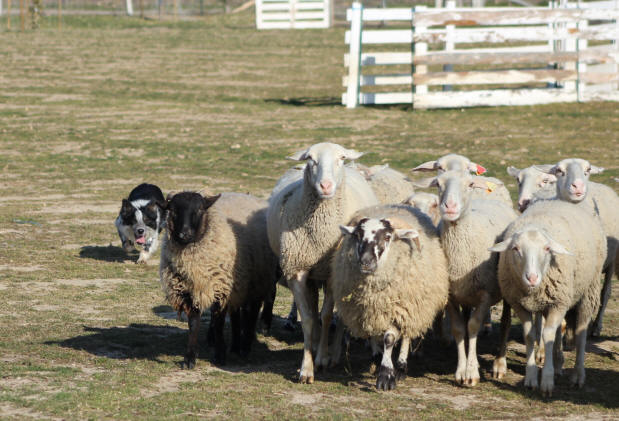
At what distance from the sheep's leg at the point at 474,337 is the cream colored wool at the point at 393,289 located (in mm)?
299

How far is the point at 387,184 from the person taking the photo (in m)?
10.3

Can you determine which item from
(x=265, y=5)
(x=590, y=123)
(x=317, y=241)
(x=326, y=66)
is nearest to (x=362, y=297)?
(x=317, y=241)

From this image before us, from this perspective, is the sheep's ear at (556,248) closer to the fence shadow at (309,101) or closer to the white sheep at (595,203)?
the white sheep at (595,203)

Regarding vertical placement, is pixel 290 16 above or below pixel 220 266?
above

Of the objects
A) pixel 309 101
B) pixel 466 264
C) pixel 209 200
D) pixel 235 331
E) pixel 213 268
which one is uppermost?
A: pixel 309 101

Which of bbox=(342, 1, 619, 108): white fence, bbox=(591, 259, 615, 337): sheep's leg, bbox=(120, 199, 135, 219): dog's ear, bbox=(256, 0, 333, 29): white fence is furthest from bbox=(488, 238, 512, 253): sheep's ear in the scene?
bbox=(256, 0, 333, 29): white fence

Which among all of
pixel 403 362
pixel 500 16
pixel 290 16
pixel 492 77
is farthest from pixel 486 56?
pixel 290 16

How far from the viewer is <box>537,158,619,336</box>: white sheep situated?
365 inches

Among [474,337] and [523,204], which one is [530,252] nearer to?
[474,337]

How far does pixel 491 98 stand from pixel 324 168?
50.6 feet

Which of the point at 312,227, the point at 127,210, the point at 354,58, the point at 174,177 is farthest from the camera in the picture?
the point at 354,58

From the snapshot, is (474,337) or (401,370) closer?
(401,370)

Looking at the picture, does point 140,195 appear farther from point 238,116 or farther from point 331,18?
point 331,18

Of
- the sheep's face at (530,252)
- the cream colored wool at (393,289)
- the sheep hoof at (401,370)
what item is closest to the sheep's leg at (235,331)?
the cream colored wool at (393,289)
